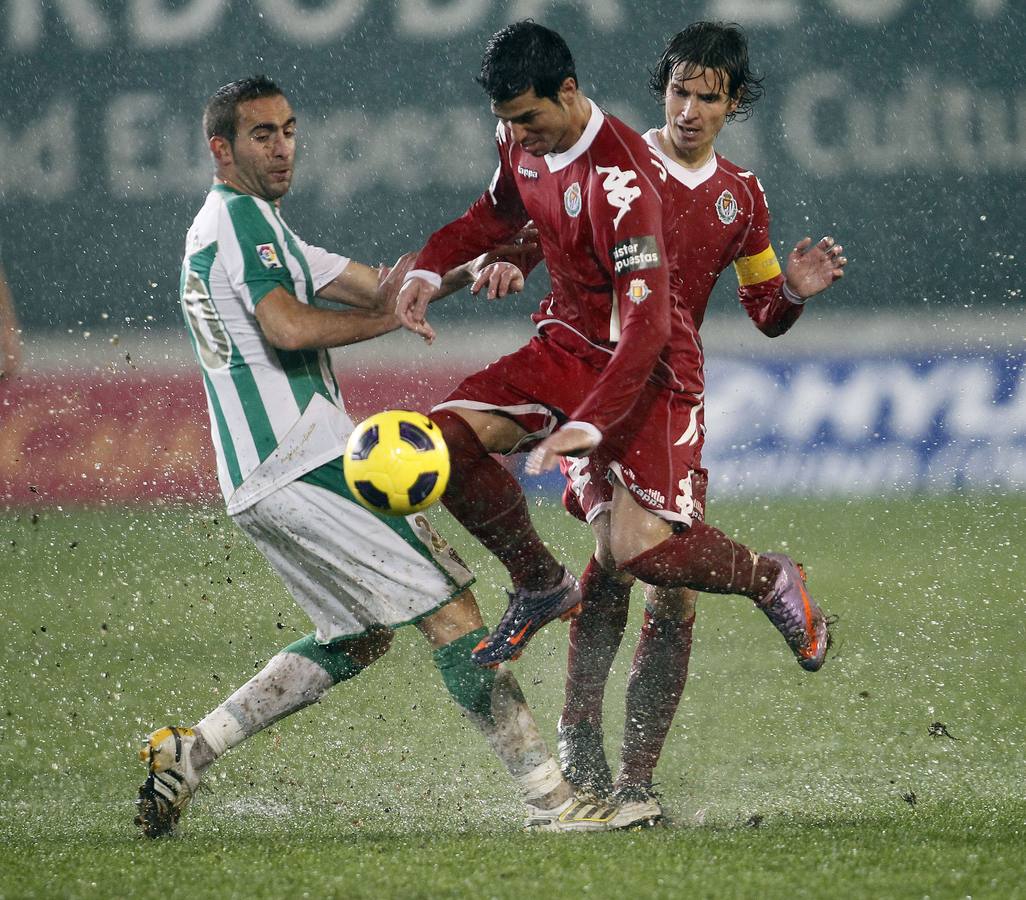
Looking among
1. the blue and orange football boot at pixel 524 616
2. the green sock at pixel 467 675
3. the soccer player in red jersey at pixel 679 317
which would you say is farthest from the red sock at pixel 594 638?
the green sock at pixel 467 675

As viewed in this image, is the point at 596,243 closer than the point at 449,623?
Yes

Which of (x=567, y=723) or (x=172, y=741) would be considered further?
(x=567, y=723)

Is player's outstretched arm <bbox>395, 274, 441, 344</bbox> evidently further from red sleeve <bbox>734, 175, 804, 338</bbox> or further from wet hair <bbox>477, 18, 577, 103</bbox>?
red sleeve <bbox>734, 175, 804, 338</bbox>

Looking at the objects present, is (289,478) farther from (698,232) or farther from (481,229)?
(698,232)

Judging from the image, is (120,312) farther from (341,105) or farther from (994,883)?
(994,883)

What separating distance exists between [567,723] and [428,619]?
0.66 m

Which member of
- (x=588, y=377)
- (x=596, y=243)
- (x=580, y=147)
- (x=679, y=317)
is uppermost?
(x=580, y=147)

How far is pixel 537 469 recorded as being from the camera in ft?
11.2

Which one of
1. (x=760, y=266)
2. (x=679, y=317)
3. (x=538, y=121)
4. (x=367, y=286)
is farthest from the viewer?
(x=760, y=266)

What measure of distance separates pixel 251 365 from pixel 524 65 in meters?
1.08

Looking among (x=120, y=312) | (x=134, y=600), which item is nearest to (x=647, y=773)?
(x=134, y=600)

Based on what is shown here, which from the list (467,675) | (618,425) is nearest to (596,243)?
(618,425)

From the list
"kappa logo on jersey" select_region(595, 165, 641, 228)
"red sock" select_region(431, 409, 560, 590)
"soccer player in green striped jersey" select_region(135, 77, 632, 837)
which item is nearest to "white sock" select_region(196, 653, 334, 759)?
"soccer player in green striped jersey" select_region(135, 77, 632, 837)

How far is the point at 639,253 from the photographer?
147 inches
